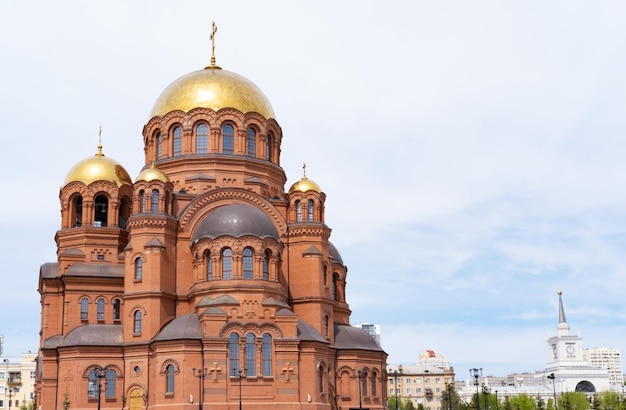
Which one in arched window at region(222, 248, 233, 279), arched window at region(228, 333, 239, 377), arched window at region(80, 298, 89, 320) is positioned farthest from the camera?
arched window at region(80, 298, 89, 320)


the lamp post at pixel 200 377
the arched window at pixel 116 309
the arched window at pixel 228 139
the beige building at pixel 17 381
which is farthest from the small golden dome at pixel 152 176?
the beige building at pixel 17 381

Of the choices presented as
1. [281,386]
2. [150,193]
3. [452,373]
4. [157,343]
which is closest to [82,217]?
[150,193]

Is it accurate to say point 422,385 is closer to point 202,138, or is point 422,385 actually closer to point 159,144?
point 159,144

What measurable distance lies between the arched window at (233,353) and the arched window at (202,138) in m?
12.6

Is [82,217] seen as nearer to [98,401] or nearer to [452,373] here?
[98,401]

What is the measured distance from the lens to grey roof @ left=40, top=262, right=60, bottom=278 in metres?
46.2

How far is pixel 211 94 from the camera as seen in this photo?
48719mm

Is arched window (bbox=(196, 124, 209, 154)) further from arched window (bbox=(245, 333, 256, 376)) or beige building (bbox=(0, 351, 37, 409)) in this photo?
beige building (bbox=(0, 351, 37, 409))

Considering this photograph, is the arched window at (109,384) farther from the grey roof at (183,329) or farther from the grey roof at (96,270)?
the grey roof at (96,270)

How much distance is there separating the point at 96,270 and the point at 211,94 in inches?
475

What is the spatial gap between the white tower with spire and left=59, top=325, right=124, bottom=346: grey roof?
271 ft

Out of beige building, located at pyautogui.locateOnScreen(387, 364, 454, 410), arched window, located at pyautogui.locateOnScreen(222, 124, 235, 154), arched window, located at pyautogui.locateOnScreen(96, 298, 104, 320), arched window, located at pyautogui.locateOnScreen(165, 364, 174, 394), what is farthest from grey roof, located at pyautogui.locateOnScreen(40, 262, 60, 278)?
beige building, located at pyautogui.locateOnScreen(387, 364, 454, 410)

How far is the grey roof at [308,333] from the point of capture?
41781 millimetres

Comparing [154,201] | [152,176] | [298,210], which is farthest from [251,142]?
[154,201]
